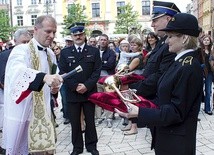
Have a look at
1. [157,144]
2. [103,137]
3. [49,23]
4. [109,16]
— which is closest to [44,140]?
[49,23]

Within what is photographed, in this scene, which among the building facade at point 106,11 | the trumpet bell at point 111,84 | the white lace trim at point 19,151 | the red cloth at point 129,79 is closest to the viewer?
the trumpet bell at point 111,84

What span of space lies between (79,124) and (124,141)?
3.49 feet

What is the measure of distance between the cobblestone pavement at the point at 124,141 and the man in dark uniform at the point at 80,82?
26 cm

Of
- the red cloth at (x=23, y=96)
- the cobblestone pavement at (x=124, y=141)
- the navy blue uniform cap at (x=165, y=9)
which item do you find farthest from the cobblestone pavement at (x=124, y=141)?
the navy blue uniform cap at (x=165, y=9)

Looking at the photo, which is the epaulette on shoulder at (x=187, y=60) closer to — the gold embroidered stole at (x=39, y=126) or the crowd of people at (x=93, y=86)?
the crowd of people at (x=93, y=86)

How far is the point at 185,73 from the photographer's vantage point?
8.18ft

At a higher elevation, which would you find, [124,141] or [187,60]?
[187,60]

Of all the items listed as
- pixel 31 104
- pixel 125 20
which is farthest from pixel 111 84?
pixel 125 20

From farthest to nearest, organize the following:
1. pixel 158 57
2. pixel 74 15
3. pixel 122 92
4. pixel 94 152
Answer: pixel 74 15, pixel 94 152, pixel 158 57, pixel 122 92

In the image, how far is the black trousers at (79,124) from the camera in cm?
563

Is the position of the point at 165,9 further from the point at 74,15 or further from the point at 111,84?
the point at 74,15

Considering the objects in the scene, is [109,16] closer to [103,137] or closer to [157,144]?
[103,137]

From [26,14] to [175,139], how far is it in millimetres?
54536

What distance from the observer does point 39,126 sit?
153 inches
